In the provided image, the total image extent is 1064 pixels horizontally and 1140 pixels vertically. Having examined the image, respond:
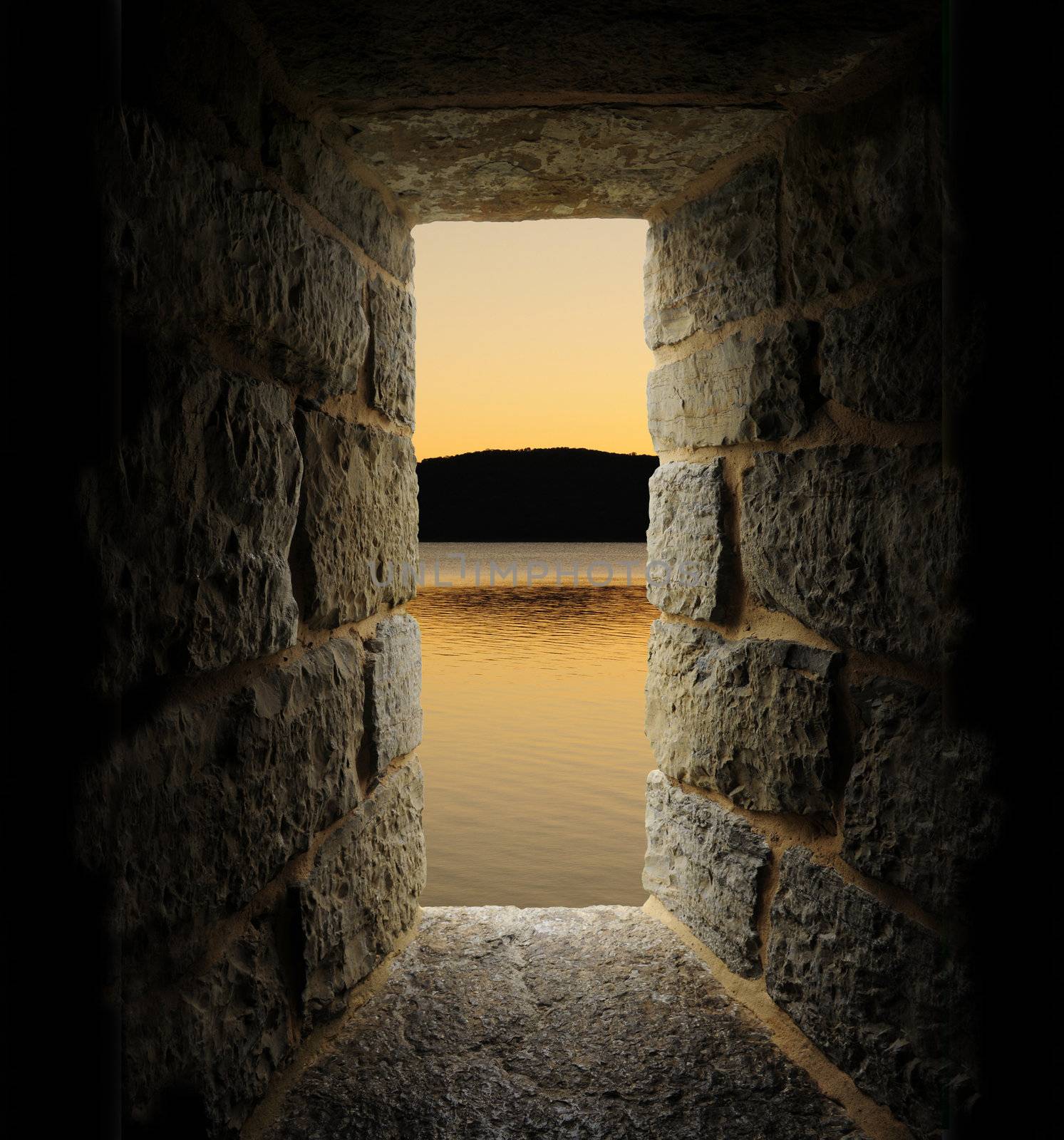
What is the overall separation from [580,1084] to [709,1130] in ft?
0.63

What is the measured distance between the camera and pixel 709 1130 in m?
1.15

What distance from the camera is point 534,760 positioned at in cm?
509

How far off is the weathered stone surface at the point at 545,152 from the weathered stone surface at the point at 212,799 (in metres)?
0.78

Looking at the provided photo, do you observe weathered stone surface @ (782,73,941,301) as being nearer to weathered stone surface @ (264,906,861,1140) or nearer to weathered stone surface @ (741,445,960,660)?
weathered stone surface @ (741,445,960,660)

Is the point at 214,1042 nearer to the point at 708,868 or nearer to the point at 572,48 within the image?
the point at 708,868

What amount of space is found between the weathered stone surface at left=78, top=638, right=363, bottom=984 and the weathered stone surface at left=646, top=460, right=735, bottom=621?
65 centimetres

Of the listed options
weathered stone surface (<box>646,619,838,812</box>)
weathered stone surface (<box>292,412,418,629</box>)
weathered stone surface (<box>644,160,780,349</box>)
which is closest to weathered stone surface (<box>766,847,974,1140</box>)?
weathered stone surface (<box>646,619,838,812</box>)

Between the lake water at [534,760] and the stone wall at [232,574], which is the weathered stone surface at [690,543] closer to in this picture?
the stone wall at [232,574]

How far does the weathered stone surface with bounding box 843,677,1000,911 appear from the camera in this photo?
987 mm

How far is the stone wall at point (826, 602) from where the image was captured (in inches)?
41.3

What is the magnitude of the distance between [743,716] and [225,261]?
39.8 inches

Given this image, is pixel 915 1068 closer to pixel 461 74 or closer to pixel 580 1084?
pixel 580 1084

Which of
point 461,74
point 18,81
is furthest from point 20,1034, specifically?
point 461,74

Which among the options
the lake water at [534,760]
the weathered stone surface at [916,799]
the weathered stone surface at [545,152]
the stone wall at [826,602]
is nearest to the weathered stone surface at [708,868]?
the stone wall at [826,602]
